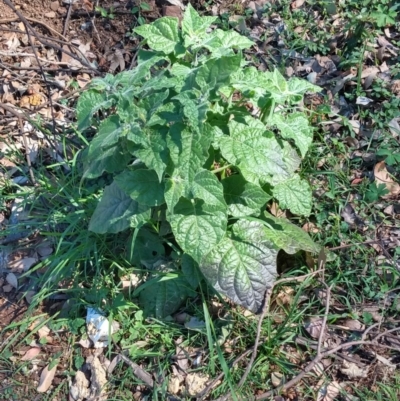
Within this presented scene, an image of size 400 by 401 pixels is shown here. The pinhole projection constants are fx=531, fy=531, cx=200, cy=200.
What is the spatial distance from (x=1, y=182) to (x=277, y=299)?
1969 mm

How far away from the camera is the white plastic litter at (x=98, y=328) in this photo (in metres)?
2.87

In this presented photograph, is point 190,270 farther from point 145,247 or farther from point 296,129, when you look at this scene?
point 296,129

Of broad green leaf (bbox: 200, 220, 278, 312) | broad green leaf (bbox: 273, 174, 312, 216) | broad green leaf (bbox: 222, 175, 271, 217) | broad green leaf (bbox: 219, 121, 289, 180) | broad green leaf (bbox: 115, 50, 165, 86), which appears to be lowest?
broad green leaf (bbox: 200, 220, 278, 312)

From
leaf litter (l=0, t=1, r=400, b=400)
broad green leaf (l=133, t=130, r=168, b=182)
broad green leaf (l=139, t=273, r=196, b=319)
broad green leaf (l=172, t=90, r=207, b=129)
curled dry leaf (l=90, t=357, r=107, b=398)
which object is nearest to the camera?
broad green leaf (l=172, t=90, r=207, b=129)

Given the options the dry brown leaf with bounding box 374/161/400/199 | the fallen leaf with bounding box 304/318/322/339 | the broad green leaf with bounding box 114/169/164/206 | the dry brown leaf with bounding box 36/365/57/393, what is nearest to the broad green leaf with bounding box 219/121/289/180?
the broad green leaf with bounding box 114/169/164/206

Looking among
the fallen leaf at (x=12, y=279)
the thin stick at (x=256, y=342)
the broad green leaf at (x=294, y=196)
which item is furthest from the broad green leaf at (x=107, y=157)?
the fallen leaf at (x=12, y=279)

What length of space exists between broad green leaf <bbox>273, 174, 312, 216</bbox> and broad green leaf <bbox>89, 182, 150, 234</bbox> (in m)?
0.71

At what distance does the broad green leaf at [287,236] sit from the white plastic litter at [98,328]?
101 cm

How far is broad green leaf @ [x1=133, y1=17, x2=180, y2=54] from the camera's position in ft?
8.09

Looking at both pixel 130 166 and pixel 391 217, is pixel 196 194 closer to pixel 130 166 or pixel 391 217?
pixel 130 166

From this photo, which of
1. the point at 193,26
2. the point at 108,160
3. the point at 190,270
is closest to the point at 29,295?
the point at 190,270

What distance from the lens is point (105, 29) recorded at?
13.2 ft

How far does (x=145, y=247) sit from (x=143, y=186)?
566 millimetres

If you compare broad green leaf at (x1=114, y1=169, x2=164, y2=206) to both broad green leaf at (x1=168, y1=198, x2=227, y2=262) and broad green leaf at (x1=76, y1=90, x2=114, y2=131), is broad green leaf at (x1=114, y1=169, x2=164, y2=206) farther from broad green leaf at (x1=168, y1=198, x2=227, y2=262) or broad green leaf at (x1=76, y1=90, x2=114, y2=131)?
broad green leaf at (x1=76, y1=90, x2=114, y2=131)
